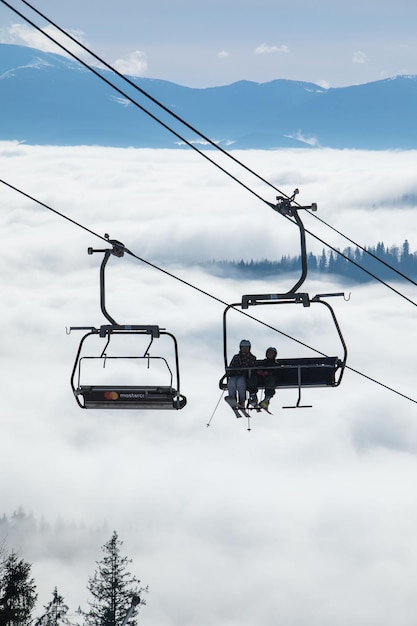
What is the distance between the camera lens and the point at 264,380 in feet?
91.7

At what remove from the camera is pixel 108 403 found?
25469 mm

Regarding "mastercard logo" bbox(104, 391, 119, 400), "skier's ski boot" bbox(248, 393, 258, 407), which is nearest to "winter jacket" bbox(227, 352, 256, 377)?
"skier's ski boot" bbox(248, 393, 258, 407)

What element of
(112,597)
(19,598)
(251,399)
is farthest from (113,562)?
(251,399)

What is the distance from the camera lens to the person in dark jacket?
90.9 ft

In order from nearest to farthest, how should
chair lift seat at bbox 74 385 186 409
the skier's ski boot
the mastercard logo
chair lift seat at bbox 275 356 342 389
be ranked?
chair lift seat at bbox 74 385 186 409
the mastercard logo
chair lift seat at bbox 275 356 342 389
the skier's ski boot

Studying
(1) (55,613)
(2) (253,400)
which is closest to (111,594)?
(1) (55,613)

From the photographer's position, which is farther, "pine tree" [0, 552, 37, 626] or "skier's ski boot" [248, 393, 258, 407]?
"pine tree" [0, 552, 37, 626]

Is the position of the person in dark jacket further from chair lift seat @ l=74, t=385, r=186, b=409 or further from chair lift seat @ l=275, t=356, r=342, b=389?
chair lift seat @ l=74, t=385, r=186, b=409

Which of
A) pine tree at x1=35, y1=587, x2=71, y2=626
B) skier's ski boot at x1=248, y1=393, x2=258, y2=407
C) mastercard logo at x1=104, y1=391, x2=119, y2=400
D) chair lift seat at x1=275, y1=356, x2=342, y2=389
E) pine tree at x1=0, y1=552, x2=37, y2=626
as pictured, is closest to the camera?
mastercard logo at x1=104, y1=391, x2=119, y2=400

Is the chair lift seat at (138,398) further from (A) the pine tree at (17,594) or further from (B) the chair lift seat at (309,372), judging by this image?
(A) the pine tree at (17,594)

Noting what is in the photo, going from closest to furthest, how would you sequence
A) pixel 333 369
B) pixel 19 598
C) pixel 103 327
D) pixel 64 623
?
pixel 103 327 < pixel 333 369 < pixel 19 598 < pixel 64 623

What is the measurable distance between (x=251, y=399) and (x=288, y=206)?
5.61 metres

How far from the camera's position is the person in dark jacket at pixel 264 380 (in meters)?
27.7

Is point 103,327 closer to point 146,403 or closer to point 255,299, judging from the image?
point 146,403
